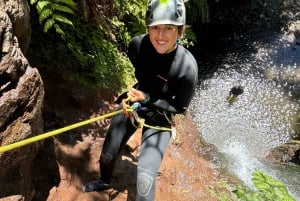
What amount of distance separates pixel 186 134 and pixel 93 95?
197 cm

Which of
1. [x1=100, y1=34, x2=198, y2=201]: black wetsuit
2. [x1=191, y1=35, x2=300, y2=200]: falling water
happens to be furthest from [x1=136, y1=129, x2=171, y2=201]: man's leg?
[x1=191, y1=35, x2=300, y2=200]: falling water

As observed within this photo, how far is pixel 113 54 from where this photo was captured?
6609mm

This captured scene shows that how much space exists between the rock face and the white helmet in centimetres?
111

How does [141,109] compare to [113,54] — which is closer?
[141,109]

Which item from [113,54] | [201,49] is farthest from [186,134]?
[201,49]

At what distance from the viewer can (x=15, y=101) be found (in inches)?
117

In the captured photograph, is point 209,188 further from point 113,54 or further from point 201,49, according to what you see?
point 201,49

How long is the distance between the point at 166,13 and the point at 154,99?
34.0 inches

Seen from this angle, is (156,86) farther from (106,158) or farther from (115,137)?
(106,158)

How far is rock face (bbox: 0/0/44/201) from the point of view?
293cm

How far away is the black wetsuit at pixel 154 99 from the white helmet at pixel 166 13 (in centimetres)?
38

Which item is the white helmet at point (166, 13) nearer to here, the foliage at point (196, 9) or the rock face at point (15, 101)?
the rock face at point (15, 101)

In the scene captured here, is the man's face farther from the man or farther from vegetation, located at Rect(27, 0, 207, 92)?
vegetation, located at Rect(27, 0, 207, 92)

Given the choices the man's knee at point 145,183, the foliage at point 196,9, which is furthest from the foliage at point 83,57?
the foliage at point 196,9
